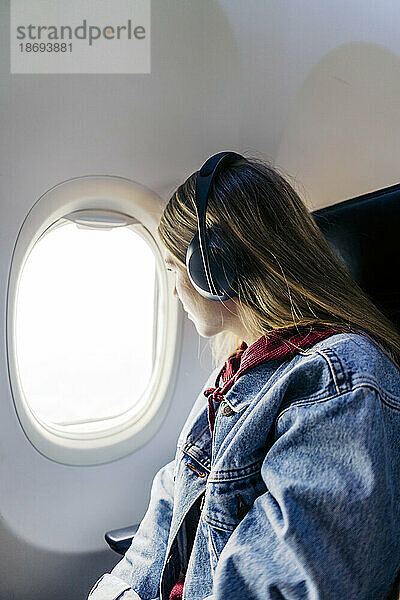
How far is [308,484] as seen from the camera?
3.14 ft

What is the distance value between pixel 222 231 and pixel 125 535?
37.0 inches

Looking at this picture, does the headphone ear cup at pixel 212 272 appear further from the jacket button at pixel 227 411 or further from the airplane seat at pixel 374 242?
the airplane seat at pixel 374 242

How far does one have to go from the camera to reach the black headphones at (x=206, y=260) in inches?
45.8

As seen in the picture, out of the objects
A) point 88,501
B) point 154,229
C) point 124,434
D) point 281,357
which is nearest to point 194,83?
point 154,229

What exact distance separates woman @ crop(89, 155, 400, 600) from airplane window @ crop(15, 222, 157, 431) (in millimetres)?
760

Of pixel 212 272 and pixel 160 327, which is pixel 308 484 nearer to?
pixel 212 272

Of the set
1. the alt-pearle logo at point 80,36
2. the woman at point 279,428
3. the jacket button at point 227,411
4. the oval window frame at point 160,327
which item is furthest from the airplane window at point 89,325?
the jacket button at point 227,411

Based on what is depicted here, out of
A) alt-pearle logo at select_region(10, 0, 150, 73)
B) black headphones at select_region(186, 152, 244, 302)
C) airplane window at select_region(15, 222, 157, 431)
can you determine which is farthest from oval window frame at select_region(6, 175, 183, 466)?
black headphones at select_region(186, 152, 244, 302)

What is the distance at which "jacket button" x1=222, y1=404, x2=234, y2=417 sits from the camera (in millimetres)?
1166

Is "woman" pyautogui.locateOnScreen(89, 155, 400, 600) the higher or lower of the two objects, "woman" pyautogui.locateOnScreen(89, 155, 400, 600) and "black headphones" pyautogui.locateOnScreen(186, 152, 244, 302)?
the lower

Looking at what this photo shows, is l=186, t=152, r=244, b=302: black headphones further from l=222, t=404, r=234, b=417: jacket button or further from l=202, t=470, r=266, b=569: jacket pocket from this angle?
l=202, t=470, r=266, b=569: jacket pocket

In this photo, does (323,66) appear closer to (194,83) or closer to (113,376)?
(194,83)

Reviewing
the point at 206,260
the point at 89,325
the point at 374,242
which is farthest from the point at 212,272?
the point at 89,325

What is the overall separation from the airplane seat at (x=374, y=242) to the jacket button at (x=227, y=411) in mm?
384
